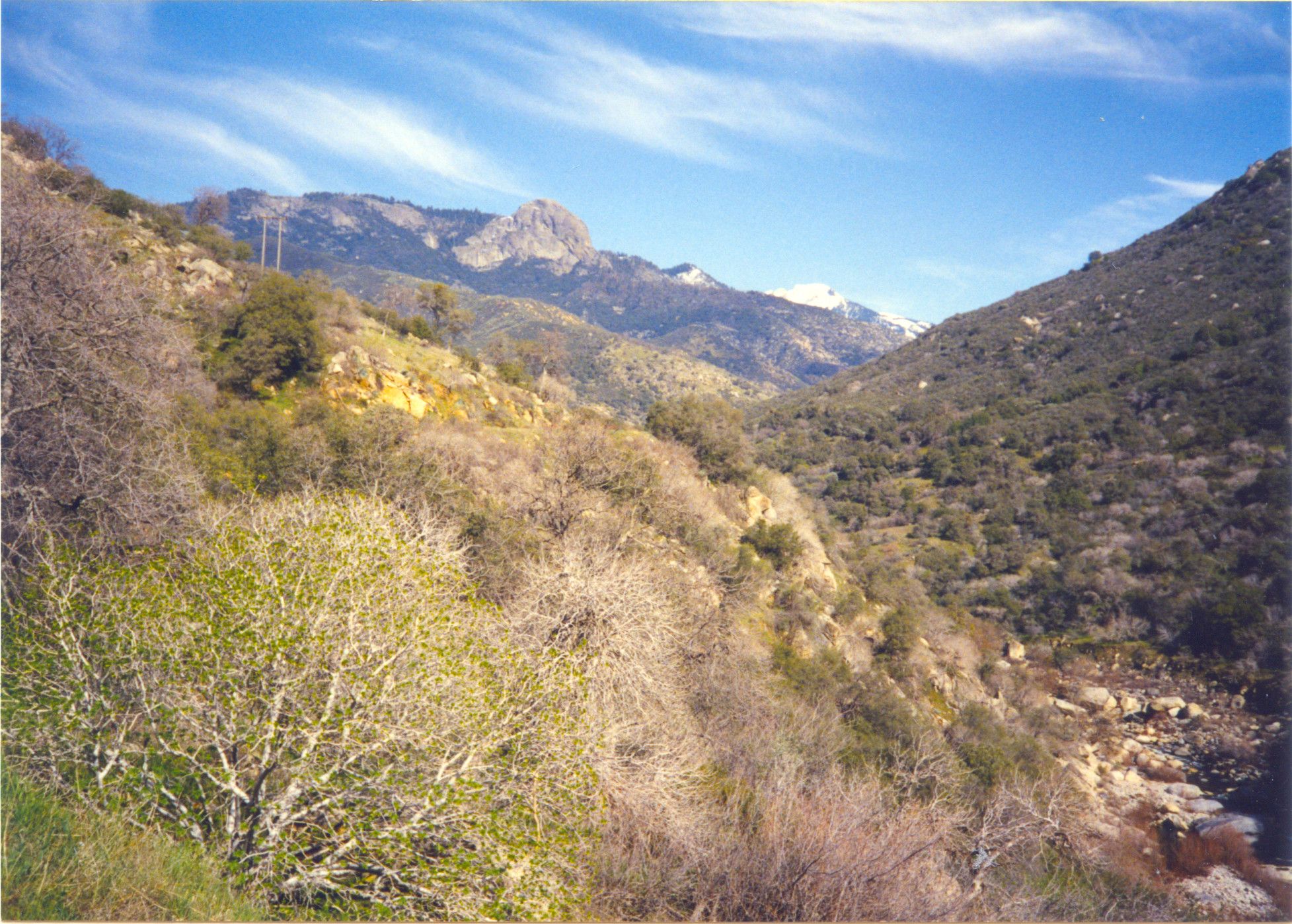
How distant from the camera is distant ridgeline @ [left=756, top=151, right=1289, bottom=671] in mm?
29484

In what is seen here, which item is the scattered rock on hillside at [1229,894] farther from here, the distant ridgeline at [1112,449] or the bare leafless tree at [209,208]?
the bare leafless tree at [209,208]

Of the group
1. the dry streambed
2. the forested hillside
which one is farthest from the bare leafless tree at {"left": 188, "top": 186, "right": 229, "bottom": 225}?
the dry streambed

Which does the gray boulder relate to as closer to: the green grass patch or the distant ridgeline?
the distant ridgeline

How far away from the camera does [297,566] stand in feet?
22.1

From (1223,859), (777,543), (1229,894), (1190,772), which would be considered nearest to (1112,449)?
(1190,772)

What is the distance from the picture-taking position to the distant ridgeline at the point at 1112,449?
29.5 meters

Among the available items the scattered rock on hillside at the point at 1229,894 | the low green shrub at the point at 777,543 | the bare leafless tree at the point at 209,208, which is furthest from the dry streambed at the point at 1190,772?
the bare leafless tree at the point at 209,208

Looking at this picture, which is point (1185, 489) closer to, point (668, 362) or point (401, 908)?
point (401, 908)

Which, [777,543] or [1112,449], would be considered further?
[1112,449]

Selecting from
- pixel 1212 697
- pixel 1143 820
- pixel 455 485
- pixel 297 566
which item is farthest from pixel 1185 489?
pixel 297 566

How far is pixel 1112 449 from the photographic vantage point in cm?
4125

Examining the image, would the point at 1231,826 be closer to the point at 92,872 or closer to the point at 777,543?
the point at 777,543

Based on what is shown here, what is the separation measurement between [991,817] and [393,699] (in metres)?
10.1

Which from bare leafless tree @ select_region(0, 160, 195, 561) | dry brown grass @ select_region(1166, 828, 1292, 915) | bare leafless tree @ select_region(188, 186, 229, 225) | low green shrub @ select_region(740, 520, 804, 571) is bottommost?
Answer: dry brown grass @ select_region(1166, 828, 1292, 915)
